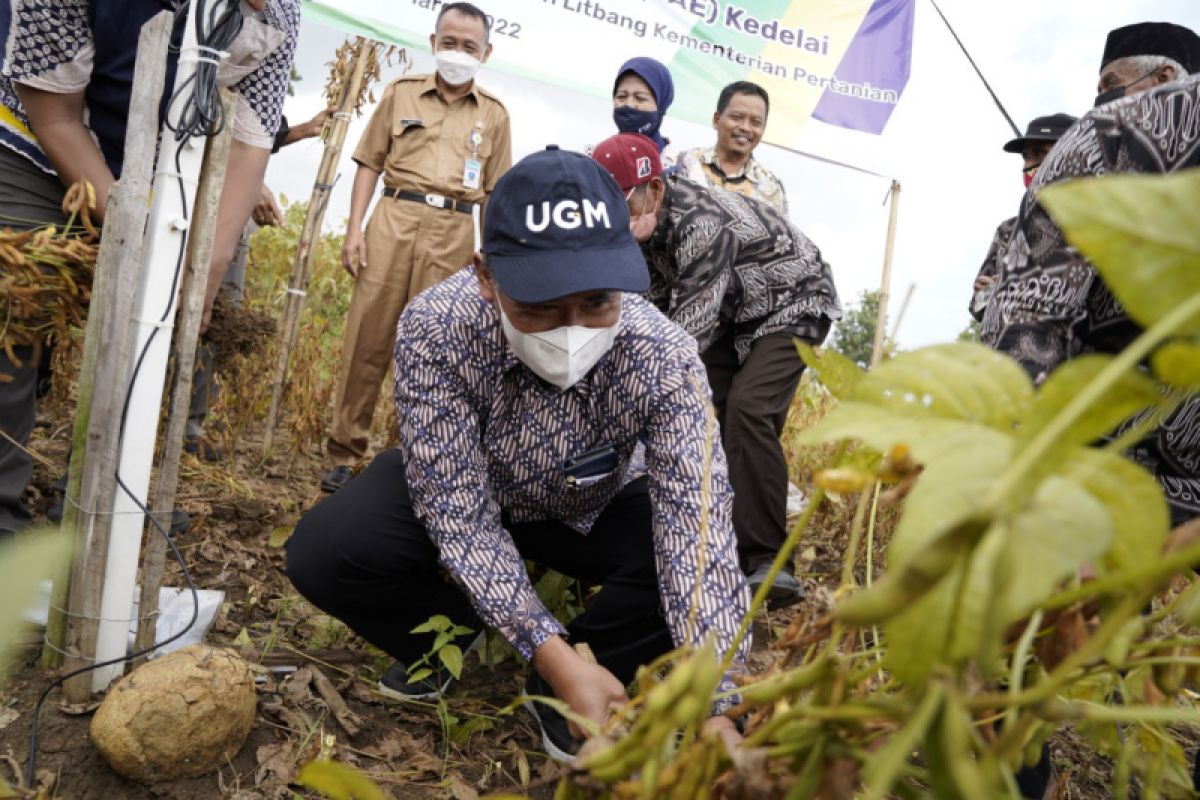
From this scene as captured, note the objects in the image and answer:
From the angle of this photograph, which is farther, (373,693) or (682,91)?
(682,91)

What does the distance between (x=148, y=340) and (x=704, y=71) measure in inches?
148

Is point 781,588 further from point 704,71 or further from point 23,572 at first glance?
point 704,71

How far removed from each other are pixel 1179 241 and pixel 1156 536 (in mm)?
92

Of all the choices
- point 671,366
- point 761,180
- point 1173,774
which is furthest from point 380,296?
point 1173,774

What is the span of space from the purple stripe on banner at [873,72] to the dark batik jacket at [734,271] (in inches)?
88.2

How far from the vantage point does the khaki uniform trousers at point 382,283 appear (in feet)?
11.7

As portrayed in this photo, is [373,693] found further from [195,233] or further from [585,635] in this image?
[195,233]

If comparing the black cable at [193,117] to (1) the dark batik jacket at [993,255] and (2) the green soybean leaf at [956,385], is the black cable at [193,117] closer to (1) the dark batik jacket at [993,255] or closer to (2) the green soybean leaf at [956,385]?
A: (2) the green soybean leaf at [956,385]

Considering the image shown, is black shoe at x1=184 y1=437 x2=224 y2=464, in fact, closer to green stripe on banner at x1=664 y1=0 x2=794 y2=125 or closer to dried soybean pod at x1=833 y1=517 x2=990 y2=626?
green stripe on banner at x1=664 y1=0 x2=794 y2=125

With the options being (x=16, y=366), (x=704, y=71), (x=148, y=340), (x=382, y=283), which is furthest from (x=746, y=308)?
(x=704, y=71)

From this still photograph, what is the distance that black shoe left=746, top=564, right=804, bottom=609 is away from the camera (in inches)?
108

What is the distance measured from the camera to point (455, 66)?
3.70 m

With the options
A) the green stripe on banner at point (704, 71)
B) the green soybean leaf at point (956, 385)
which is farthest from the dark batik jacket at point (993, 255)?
the green soybean leaf at point (956, 385)

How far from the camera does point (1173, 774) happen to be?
579mm
